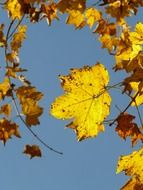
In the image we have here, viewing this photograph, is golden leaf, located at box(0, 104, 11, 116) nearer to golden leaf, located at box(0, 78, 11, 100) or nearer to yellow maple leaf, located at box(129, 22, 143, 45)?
golden leaf, located at box(0, 78, 11, 100)

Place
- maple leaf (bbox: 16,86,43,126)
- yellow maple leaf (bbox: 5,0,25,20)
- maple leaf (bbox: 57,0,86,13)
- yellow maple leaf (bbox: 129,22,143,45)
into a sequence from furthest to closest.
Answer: yellow maple leaf (bbox: 5,0,25,20)
maple leaf (bbox: 57,0,86,13)
maple leaf (bbox: 16,86,43,126)
yellow maple leaf (bbox: 129,22,143,45)

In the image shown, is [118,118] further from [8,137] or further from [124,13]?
[124,13]

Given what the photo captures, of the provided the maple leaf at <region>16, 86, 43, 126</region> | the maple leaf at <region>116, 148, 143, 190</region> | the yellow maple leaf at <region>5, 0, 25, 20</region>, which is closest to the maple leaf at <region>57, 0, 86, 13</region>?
the yellow maple leaf at <region>5, 0, 25, 20</region>

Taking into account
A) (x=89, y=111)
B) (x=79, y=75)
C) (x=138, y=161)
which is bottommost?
(x=138, y=161)

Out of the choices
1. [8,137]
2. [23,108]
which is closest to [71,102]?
[23,108]

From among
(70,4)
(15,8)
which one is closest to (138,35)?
(70,4)
